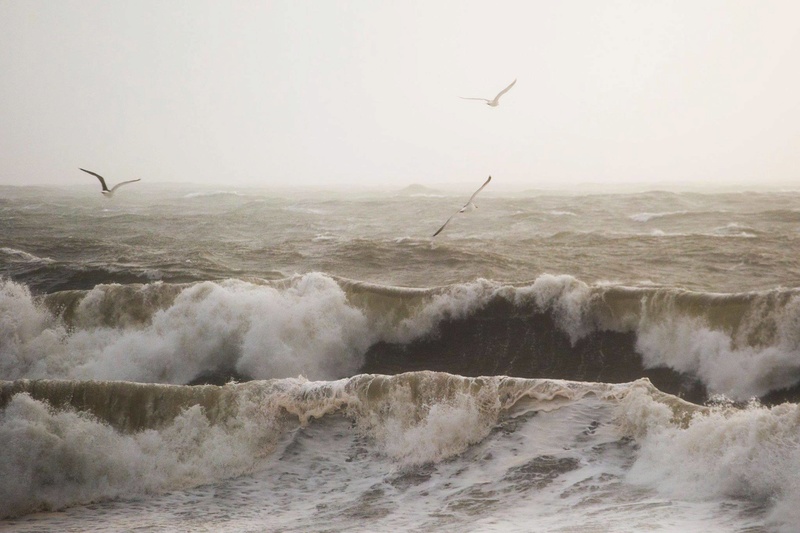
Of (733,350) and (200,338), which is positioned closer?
(733,350)

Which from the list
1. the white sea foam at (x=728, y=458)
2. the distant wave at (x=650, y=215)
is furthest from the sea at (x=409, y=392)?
the distant wave at (x=650, y=215)

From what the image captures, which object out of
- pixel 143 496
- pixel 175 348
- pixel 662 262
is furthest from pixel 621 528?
pixel 662 262

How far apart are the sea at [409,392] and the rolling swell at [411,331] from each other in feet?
0.14

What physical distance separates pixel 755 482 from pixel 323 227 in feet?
76.4

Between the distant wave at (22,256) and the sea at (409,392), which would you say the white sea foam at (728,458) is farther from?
the distant wave at (22,256)

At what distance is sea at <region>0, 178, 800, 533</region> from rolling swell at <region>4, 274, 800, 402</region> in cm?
4

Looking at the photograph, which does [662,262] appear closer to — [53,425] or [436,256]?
[436,256]

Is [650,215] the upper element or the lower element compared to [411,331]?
upper

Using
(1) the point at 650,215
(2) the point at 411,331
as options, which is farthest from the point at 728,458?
(1) the point at 650,215

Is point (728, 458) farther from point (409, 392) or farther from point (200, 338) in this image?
point (200, 338)

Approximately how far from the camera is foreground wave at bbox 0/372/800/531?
6129 mm

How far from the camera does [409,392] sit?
326 inches

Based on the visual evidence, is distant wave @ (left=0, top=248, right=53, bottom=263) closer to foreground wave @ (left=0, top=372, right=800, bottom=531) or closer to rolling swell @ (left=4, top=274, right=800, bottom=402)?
rolling swell @ (left=4, top=274, right=800, bottom=402)

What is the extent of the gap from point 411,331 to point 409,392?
4042 millimetres
